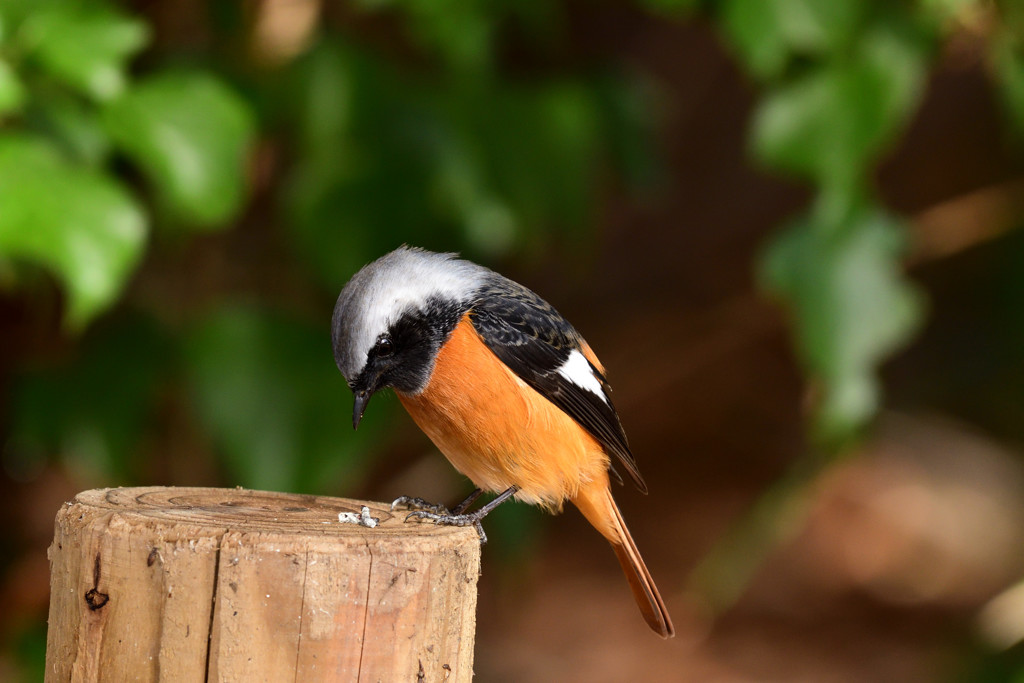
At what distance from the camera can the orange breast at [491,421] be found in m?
3.31

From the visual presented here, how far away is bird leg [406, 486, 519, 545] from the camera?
2.59m

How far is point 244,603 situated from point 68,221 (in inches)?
59.6

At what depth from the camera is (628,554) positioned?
384 cm

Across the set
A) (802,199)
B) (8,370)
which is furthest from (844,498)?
(8,370)

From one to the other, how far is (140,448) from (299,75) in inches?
75.9

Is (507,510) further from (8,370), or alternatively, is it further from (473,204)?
(8,370)

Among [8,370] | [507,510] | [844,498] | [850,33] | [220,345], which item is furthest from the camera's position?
[844,498]

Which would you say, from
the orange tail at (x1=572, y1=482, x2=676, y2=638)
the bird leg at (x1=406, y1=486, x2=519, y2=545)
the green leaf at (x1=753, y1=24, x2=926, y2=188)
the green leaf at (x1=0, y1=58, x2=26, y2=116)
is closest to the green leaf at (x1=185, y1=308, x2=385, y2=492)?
the bird leg at (x1=406, y1=486, x2=519, y2=545)

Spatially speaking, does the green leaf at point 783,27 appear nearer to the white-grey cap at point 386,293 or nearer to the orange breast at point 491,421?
the white-grey cap at point 386,293

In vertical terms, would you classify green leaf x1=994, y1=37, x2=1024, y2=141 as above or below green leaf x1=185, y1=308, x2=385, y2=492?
above

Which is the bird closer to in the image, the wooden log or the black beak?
the black beak

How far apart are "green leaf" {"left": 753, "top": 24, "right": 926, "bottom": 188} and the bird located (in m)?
1.05

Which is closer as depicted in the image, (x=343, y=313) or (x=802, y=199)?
(x=343, y=313)

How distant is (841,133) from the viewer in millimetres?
3807
